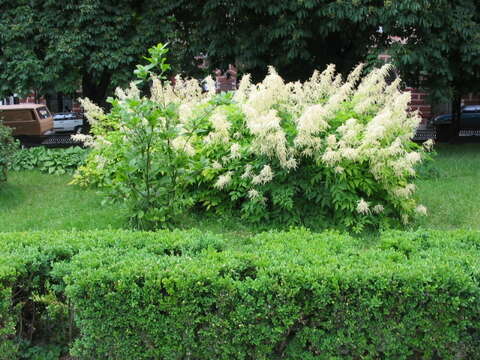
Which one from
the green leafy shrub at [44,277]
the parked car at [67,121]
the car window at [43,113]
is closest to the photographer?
the green leafy shrub at [44,277]

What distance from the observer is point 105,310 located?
3.90 meters

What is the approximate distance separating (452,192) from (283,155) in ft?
12.7

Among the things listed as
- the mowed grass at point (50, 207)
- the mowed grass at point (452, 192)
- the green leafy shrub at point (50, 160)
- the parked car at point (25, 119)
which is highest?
the parked car at point (25, 119)

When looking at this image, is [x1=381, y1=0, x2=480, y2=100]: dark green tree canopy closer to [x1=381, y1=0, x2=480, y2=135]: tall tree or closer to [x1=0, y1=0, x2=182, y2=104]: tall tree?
[x1=381, y1=0, x2=480, y2=135]: tall tree

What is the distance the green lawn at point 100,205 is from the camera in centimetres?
734

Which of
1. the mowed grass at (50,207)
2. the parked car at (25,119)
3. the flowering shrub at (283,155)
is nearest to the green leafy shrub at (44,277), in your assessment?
the mowed grass at (50,207)

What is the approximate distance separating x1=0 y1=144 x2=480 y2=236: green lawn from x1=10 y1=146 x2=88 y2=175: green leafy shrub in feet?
0.99

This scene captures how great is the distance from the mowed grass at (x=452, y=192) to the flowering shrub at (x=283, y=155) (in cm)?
62

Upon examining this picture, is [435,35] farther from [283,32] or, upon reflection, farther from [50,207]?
[50,207]

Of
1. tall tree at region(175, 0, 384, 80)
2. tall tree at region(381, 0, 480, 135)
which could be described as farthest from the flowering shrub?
tall tree at region(175, 0, 384, 80)

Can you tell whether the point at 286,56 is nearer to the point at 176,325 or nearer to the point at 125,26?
the point at 125,26

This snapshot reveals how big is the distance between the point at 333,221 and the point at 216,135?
1.83m

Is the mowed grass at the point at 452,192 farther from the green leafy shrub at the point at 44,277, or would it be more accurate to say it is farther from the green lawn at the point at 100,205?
the green leafy shrub at the point at 44,277

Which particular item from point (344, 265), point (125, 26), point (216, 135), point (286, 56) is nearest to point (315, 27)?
point (286, 56)
